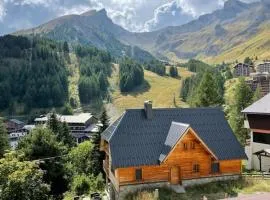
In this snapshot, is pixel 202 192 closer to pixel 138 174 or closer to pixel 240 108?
pixel 138 174

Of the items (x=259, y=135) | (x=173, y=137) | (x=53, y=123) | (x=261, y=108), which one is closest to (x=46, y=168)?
(x=173, y=137)

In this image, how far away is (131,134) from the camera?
4038cm

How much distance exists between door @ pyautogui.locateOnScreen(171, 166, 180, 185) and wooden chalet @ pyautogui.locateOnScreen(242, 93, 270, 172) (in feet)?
49.2

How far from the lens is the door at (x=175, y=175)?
39.8 m

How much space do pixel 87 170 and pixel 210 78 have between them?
99.2 feet

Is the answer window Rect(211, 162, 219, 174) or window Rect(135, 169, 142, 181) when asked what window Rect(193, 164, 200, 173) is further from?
window Rect(135, 169, 142, 181)

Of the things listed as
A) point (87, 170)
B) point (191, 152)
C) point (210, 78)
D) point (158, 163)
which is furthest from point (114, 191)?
point (210, 78)

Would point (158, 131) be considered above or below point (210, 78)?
below

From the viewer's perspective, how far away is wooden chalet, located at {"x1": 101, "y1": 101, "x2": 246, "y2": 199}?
38.6m

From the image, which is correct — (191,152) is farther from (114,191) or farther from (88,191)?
(88,191)

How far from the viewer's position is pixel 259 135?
2078 inches

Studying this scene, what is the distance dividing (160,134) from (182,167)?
402cm

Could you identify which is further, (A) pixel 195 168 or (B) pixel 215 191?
(A) pixel 195 168

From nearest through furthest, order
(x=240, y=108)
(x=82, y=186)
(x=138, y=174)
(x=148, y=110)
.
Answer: (x=138, y=174), (x=148, y=110), (x=82, y=186), (x=240, y=108)
